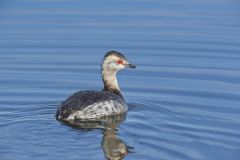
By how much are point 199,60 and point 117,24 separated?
293 cm

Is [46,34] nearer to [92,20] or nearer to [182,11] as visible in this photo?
[92,20]

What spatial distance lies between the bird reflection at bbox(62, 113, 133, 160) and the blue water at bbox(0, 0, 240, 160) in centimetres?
3

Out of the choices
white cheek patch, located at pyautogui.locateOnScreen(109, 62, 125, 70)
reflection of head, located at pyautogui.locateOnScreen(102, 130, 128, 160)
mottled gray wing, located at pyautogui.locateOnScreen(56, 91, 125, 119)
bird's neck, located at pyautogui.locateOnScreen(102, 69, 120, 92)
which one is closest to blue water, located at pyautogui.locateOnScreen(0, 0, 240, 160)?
reflection of head, located at pyautogui.locateOnScreen(102, 130, 128, 160)

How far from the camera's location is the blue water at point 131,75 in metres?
13.8

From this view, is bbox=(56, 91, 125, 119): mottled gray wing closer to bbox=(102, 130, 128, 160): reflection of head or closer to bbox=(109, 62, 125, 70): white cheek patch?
bbox=(102, 130, 128, 160): reflection of head

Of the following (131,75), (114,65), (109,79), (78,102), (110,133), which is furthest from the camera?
(131,75)

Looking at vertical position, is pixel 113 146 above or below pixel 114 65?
below

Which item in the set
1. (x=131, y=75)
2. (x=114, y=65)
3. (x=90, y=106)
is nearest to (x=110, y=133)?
(x=90, y=106)

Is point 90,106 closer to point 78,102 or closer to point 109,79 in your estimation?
point 78,102

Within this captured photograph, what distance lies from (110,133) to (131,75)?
379 cm

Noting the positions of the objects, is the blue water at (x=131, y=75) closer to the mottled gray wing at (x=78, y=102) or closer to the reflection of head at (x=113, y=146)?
the reflection of head at (x=113, y=146)

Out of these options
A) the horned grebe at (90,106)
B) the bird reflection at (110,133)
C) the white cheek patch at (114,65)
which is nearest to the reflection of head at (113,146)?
the bird reflection at (110,133)

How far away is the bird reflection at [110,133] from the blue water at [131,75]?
0.11 feet

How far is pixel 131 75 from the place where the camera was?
18.4m
